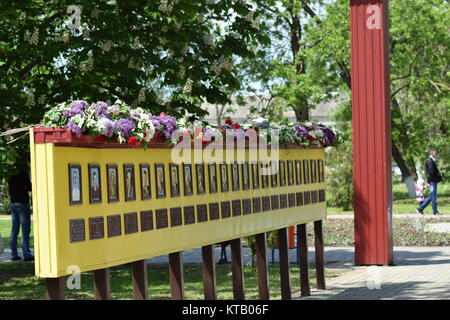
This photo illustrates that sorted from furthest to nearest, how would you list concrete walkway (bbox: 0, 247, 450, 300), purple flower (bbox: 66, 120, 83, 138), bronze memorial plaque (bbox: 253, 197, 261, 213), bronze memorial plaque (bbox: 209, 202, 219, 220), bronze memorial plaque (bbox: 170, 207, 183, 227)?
concrete walkway (bbox: 0, 247, 450, 300), bronze memorial plaque (bbox: 253, 197, 261, 213), bronze memorial plaque (bbox: 209, 202, 219, 220), bronze memorial plaque (bbox: 170, 207, 183, 227), purple flower (bbox: 66, 120, 83, 138)

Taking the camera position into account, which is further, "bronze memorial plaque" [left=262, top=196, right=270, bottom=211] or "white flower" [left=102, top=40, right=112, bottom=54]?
"white flower" [left=102, top=40, right=112, bottom=54]

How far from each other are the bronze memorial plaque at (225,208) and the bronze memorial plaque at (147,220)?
4.89ft

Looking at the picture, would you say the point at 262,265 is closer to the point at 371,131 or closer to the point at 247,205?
the point at 247,205

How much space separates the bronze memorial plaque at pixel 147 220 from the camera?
8.71m

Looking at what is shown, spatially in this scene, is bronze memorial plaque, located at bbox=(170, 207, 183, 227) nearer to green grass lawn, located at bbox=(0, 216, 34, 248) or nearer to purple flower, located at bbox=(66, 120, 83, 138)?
purple flower, located at bbox=(66, 120, 83, 138)

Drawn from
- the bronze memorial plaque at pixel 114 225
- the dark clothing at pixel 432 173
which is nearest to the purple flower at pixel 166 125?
the bronze memorial plaque at pixel 114 225

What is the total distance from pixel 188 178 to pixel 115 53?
7.47 metres

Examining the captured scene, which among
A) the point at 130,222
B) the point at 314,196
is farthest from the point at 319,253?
the point at 130,222

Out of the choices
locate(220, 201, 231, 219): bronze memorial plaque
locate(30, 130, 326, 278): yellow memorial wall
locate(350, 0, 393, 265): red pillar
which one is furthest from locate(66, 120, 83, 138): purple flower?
locate(350, 0, 393, 265): red pillar

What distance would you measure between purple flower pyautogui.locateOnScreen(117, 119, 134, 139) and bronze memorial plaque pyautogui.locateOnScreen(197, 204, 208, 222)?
163 centimetres

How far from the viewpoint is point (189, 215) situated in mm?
9500

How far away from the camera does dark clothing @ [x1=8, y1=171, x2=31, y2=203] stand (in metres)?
18.0
